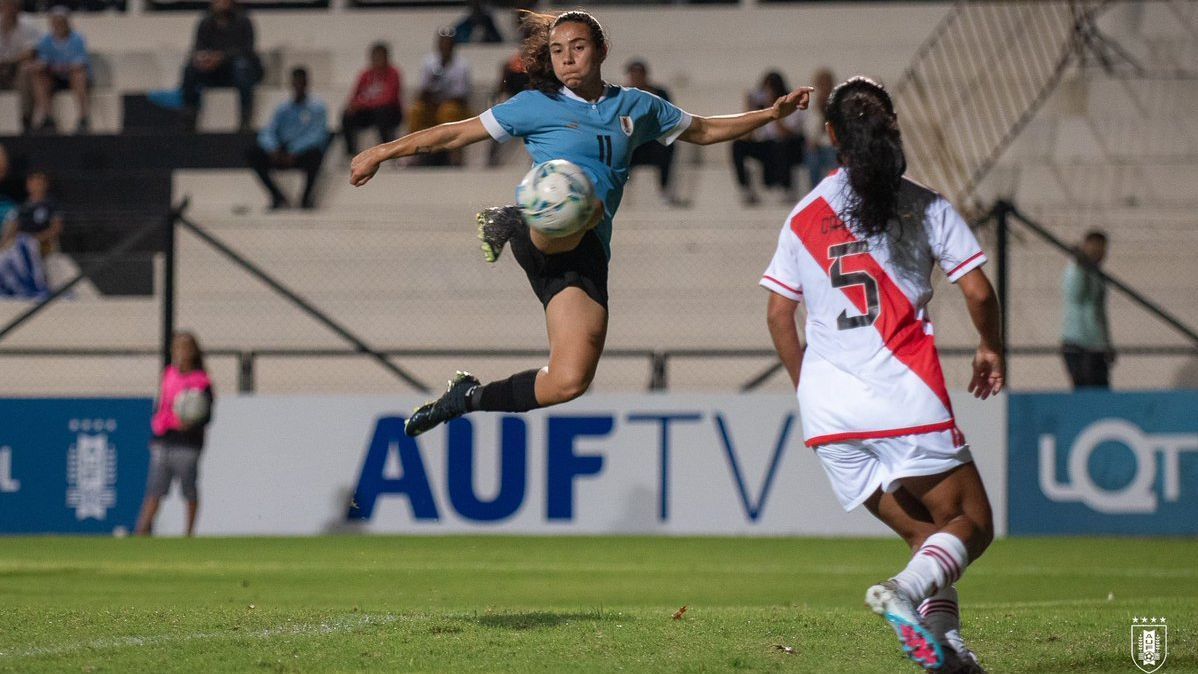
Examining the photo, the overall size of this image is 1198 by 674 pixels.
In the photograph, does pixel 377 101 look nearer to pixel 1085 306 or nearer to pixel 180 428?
pixel 180 428

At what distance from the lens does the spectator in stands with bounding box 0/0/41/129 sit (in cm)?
2105

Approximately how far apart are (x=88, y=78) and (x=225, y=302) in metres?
4.72

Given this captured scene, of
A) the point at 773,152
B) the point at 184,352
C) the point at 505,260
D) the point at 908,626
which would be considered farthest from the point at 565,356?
the point at 773,152

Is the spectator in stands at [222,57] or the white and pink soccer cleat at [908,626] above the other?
the spectator in stands at [222,57]

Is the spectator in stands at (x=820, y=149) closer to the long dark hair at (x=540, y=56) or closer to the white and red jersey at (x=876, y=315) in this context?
the long dark hair at (x=540, y=56)

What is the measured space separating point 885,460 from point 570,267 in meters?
1.95

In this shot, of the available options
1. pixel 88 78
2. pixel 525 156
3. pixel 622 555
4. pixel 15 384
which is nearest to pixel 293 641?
pixel 622 555

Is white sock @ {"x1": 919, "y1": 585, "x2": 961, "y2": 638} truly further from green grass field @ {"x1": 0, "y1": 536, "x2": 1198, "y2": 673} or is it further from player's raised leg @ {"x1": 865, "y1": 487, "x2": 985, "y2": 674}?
green grass field @ {"x1": 0, "y1": 536, "x2": 1198, "y2": 673}

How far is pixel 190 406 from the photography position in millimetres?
14227

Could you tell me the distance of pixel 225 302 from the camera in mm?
18281

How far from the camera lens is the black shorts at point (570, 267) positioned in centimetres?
696

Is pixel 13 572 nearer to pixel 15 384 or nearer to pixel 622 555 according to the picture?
pixel 622 555

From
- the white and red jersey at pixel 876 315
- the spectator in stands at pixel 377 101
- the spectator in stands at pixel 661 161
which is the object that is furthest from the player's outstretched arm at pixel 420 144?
the spectator in stands at pixel 377 101

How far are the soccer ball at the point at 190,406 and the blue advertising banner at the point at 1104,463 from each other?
6.84 metres
